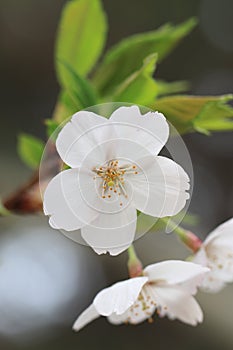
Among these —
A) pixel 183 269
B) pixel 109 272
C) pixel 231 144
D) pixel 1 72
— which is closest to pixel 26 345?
pixel 109 272

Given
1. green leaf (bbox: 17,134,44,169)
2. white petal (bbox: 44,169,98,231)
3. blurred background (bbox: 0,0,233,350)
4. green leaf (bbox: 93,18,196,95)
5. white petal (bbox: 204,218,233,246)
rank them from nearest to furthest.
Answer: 1. white petal (bbox: 44,169,98,231)
2. white petal (bbox: 204,218,233,246)
3. green leaf (bbox: 93,18,196,95)
4. green leaf (bbox: 17,134,44,169)
5. blurred background (bbox: 0,0,233,350)

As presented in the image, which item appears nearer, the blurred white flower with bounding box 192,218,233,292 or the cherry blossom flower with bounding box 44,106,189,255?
the cherry blossom flower with bounding box 44,106,189,255

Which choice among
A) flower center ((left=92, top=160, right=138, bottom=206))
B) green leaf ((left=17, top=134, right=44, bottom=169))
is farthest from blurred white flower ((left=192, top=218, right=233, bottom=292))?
green leaf ((left=17, top=134, right=44, bottom=169))

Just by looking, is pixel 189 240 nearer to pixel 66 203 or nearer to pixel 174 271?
pixel 174 271

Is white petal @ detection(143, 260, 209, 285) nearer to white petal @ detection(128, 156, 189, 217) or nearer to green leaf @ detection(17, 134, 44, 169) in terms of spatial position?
white petal @ detection(128, 156, 189, 217)

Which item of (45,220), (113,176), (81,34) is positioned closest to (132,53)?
(81,34)

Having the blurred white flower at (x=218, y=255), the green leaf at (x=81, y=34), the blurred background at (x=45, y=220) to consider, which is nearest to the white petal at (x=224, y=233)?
the blurred white flower at (x=218, y=255)
